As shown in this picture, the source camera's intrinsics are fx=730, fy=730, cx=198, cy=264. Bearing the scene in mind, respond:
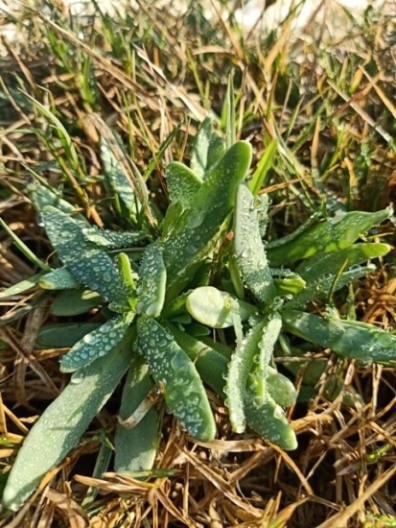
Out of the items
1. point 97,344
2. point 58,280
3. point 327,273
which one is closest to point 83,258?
Answer: point 58,280

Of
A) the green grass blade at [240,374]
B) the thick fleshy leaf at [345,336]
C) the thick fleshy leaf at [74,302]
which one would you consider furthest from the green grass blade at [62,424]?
the thick fleshy leaf at [345,336]

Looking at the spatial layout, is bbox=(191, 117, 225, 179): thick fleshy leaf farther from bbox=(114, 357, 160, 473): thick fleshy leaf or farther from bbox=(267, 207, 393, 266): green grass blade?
bbox=(114, 357, 160, 473): thick fleshy leaf

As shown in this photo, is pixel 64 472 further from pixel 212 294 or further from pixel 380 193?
pixel 380 193

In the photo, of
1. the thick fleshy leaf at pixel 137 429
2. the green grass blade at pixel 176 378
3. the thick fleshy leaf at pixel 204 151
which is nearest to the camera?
the green grass blade at pixel 176 378

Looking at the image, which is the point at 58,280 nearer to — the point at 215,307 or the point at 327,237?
the point at 215,307

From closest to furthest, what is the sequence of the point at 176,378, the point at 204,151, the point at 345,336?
the point at 176,378, the point at 345,336, the point at 204,151

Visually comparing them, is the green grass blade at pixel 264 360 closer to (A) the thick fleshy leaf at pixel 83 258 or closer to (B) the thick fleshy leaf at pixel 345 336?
(B) the thick fleshy leaf at pixel 345 336
